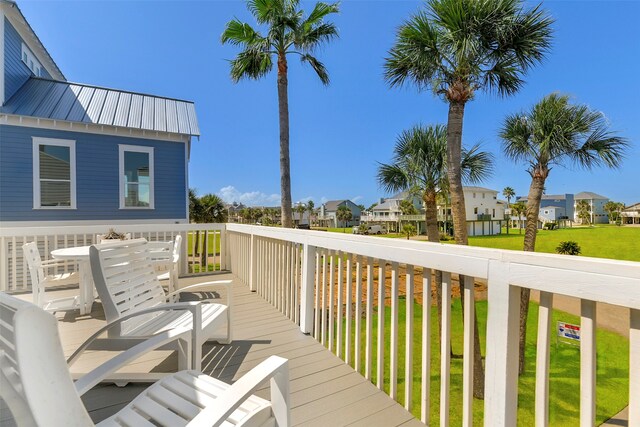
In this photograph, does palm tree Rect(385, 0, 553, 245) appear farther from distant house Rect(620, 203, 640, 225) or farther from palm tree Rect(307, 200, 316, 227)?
distant house Rect(620, 203, 640, 225)

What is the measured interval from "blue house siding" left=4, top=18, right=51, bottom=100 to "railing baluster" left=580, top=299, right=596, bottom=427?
10.9 metres

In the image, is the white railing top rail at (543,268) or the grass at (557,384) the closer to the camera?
the white railing top rail at (543,268)

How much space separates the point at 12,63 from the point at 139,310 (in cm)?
957

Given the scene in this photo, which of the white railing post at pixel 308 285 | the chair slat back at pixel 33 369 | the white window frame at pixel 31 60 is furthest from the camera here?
the white window frame at pixel 31 60

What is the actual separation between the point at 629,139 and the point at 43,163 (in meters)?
13.4

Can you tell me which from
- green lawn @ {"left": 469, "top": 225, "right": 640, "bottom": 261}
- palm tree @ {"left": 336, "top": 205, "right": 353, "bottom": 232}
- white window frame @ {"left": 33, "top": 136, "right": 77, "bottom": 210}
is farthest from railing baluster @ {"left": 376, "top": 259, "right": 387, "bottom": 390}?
palm tree @ {"left": 336, "top": 205, "right": 353, "bottom": 232}

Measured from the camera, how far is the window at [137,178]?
8.27m

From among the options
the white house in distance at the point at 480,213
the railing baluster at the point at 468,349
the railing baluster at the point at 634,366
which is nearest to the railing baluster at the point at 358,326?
the railing baluster at the point at 468,349

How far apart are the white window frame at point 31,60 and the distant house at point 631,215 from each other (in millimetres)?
81429

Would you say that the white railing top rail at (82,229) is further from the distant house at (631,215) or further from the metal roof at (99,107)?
the distant house at (631,215)

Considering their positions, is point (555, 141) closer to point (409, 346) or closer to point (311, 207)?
point (409, 346)

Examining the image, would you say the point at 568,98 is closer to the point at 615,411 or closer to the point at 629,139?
the point at 629,139

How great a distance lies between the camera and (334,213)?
68312mm

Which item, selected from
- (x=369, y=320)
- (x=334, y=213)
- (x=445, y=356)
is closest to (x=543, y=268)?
(x=445, y=356)
